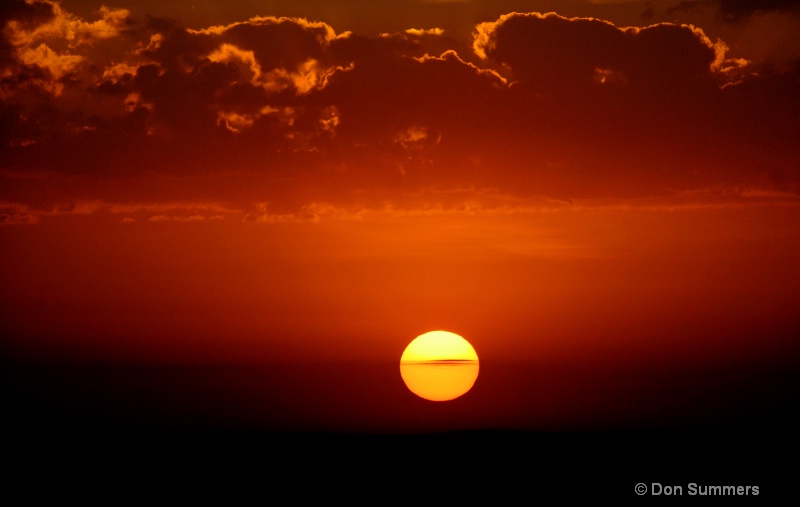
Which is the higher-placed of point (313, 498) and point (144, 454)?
point (144, 454)

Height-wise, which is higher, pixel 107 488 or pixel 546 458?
pixel 546 458

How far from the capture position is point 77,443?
36.6 metres

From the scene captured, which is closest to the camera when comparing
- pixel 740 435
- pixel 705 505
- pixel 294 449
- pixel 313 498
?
pixel 705 505

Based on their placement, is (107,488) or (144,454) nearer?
(107,488)

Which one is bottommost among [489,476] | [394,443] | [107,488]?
[107,488]

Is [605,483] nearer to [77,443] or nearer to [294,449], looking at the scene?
[294,449]

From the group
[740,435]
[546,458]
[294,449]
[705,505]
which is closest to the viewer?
[705,505]

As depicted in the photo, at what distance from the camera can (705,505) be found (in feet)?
87.4

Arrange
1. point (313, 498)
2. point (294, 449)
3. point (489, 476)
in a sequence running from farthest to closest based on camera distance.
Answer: point (294, 449), point (489, 476), point (313, 498)

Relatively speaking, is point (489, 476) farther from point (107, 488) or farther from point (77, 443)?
point (77, 443)

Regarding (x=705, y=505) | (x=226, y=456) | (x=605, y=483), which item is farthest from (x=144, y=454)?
(x=705, y=505)

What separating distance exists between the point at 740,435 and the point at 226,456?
1752 centimetres

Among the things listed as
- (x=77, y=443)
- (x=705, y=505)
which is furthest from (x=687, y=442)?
(x=77, y=443)

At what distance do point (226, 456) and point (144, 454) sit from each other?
2633 millimetres
